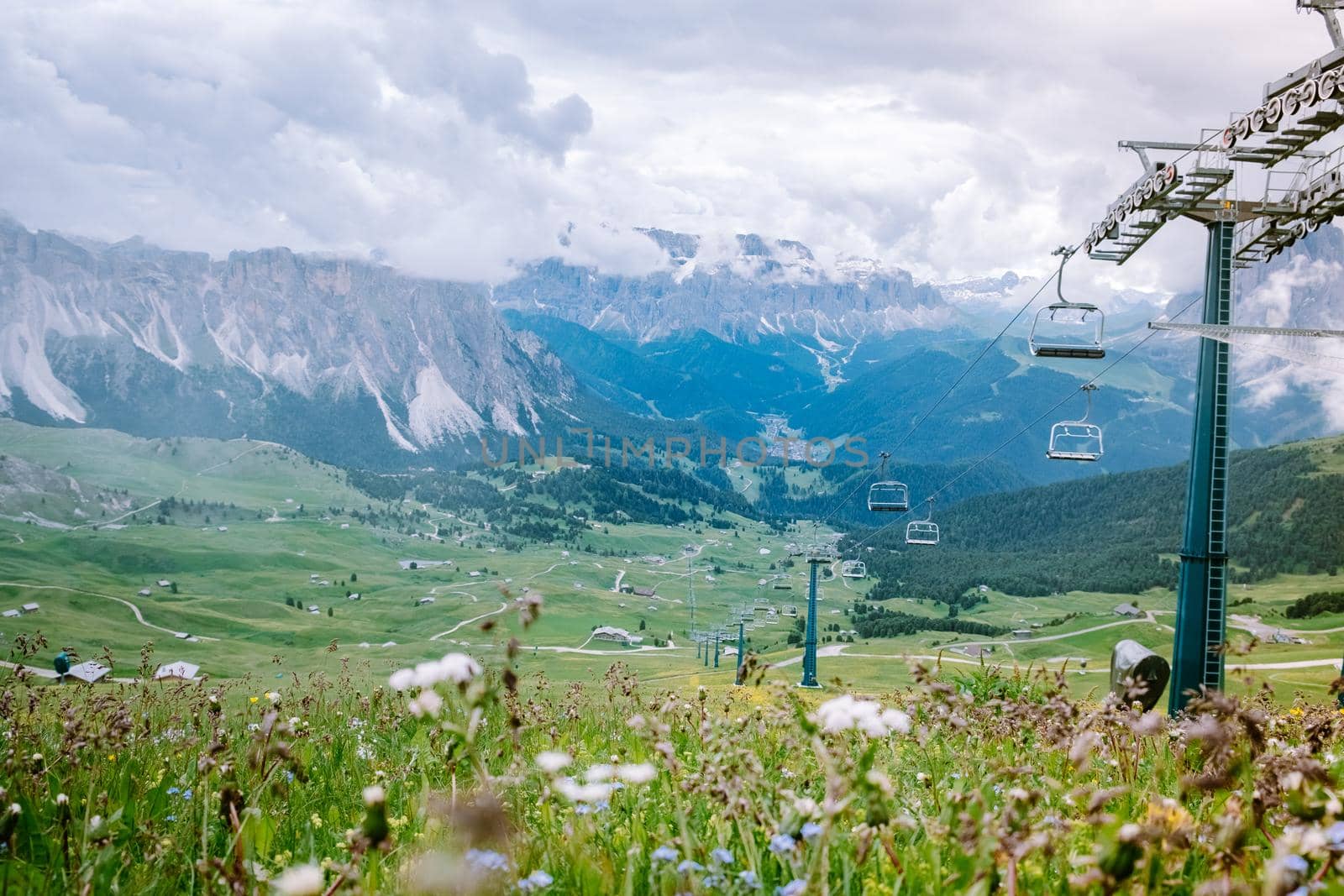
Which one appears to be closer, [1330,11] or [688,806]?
[688,806]

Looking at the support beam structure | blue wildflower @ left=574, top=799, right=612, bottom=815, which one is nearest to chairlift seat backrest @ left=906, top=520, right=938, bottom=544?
the support beam structure

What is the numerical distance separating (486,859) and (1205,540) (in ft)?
86.1

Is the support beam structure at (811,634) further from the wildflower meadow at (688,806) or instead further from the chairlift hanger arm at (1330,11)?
the wildflower meadow at (688,806)

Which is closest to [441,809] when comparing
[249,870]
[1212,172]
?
[249,870]

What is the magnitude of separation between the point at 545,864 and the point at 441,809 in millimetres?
504

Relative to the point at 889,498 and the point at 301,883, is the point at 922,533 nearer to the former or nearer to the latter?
the point at 889,498

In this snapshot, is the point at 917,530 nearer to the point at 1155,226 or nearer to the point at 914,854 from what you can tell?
the point at 1155,226

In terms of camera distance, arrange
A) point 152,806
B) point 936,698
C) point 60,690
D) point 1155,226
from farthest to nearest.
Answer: point 1155,226, point 60,690, point 152,806, point 936,698

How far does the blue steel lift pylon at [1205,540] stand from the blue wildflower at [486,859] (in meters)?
25.2

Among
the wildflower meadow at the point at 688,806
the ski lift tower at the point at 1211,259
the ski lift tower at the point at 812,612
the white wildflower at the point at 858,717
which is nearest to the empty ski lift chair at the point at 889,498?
the ski lift tower at the point at 812,612

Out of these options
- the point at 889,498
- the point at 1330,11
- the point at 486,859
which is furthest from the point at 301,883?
the point at 889,498

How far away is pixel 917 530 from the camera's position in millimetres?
62688

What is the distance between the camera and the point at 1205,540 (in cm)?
2447

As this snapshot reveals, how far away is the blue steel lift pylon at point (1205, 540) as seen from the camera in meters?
24.2
